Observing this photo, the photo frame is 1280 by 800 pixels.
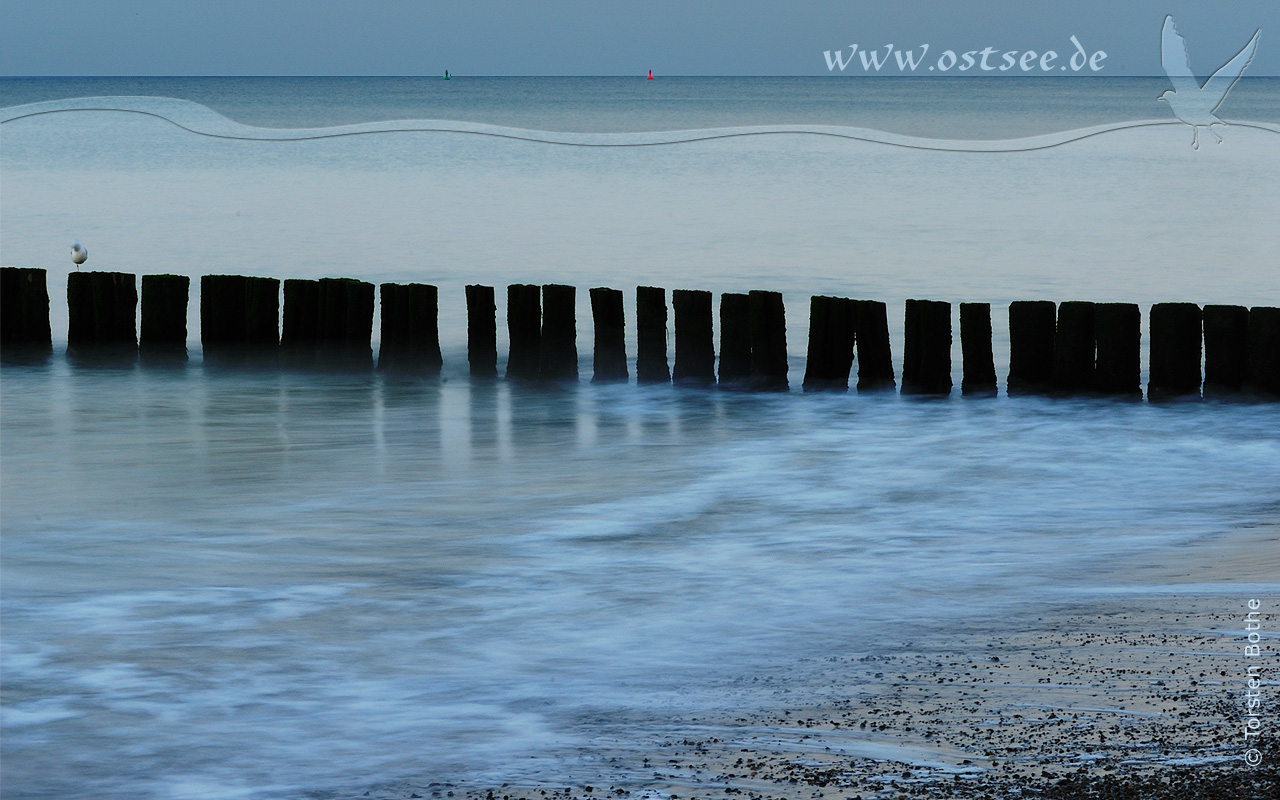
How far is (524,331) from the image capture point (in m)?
9.38

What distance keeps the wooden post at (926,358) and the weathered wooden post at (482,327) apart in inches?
103

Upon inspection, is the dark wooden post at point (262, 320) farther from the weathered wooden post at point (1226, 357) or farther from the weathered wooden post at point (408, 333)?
the weathered wooden post at point (1226, 357)

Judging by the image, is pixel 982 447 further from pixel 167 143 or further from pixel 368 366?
pixel 167 143

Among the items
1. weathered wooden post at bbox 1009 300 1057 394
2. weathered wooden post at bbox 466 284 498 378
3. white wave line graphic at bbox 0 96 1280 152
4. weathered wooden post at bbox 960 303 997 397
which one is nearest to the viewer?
weathered wooden post at bbox 1009 300 1057 394

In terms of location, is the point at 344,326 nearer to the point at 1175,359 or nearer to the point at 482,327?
the point at 482,327

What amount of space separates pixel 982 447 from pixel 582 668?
4.09 metres

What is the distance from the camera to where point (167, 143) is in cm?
5206

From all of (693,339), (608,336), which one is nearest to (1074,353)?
(693,339)

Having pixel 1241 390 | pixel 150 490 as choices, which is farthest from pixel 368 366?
pixel 1241 390

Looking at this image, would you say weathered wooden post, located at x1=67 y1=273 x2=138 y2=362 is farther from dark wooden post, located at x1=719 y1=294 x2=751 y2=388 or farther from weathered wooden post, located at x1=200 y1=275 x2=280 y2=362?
dark wooden post, located at x1=719 y1=294 x2=751 y2=388

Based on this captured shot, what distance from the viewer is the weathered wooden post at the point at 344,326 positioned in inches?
378

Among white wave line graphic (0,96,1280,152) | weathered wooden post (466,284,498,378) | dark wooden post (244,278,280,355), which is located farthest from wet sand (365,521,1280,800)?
white wave line graphic (0,96,1280,152)

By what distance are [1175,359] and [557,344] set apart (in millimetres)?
3741

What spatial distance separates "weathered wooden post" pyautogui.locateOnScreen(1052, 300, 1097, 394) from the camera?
28.0 feet
